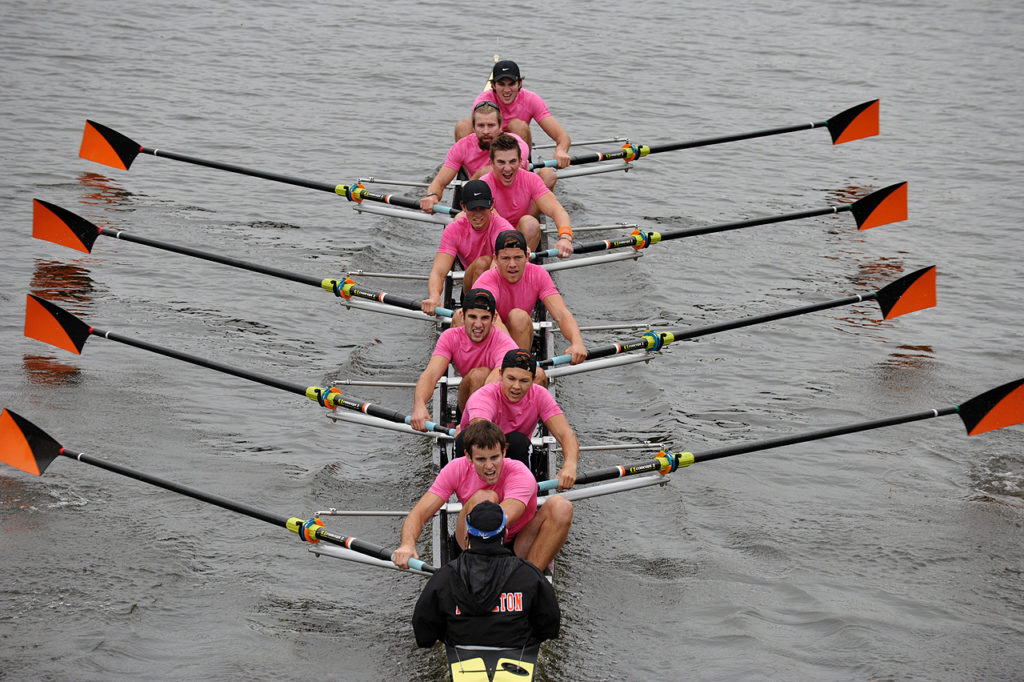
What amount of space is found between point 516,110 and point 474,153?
1.48 metres

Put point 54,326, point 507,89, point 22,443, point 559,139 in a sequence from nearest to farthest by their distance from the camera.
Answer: point 22,443 → point 54,326 → point 507,89 → point 559,139

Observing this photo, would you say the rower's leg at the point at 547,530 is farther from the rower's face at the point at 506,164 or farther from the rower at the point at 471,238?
the rower's face at the point at 506,164

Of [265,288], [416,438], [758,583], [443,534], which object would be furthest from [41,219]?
[758,583]

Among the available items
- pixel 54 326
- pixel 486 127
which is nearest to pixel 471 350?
pixel 486 127

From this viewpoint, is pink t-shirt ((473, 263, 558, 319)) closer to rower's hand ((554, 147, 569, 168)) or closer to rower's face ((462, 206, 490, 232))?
rower's face ((462, 206, 490, 232))

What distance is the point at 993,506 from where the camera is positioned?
26.5 ft

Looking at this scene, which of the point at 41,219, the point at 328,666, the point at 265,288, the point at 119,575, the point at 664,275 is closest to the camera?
the point at 328,666

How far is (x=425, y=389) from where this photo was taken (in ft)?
23.4

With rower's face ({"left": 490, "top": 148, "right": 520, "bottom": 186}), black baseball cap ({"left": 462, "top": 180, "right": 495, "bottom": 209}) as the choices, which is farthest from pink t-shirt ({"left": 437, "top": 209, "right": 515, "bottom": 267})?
→ rower's face ({"left": 490, "top": 148, "right": 520, "bottom": 186})

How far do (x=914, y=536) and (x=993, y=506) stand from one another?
805 millimetres

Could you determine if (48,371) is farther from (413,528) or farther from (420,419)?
(413,528)

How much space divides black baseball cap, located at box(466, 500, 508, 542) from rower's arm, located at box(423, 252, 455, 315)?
309cm

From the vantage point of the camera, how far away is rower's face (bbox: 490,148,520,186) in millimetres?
9055

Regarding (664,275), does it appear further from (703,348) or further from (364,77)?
(364,77)
